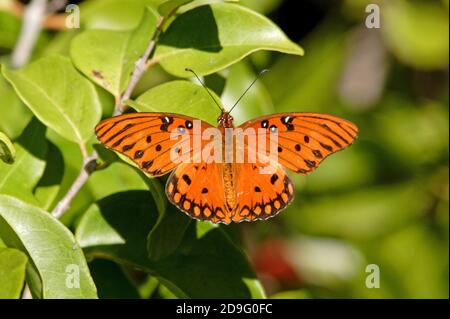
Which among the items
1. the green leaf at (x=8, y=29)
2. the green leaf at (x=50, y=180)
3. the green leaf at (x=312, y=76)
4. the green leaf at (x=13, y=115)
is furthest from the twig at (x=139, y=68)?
the green leaf at (x=312, y=76)

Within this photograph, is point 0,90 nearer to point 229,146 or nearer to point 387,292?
point 229,146

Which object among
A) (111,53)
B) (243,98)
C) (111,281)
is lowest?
(111,281)

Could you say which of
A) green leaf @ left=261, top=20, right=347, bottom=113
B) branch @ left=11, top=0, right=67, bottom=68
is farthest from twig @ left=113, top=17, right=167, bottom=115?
green leaf @ left=261, top=20, right=347, bottom=113

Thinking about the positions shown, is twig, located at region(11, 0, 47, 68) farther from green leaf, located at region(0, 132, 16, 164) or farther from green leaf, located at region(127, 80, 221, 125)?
green leaf, located at region(0, 132, 16, 164)

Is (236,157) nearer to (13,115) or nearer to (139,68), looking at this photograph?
(139,68)

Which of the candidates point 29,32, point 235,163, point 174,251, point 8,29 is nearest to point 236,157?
point 235,163

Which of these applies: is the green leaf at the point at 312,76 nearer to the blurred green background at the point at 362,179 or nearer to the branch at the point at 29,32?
the blurred green background at the point at 362,179
